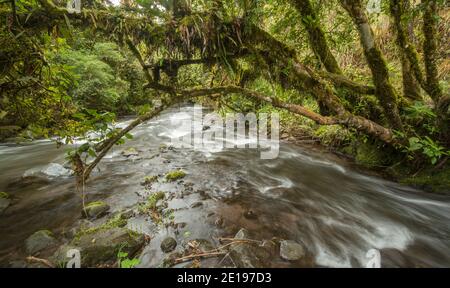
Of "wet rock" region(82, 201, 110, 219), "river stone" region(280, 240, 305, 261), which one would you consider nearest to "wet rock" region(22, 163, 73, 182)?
"wet rock" region(82, 201, 110, 219)

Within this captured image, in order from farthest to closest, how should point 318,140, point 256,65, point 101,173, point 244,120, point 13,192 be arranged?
point 244,120 < point 318,140 < point 101,173 < point 13,192 < point 256,65

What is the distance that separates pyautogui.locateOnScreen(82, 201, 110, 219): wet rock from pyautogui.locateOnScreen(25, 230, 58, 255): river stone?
1.54 ft

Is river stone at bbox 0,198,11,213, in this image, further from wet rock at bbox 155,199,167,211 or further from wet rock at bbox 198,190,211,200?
wet rock at bbox 198,190,211,200

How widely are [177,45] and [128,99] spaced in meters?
12.5

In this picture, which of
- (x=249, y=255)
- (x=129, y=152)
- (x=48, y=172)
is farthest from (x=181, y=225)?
(x=129, y=152)

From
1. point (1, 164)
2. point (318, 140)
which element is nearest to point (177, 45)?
point (318, 140)

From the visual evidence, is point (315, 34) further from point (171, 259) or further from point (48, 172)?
point (48, 172)

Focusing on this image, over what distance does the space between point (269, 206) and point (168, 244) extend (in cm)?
160

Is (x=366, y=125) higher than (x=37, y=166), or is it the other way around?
(x=366, y=125)
